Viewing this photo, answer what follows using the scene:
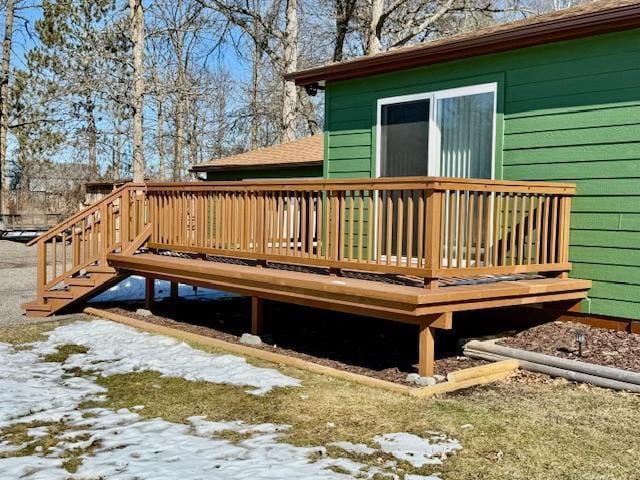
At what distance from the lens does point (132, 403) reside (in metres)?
5.07

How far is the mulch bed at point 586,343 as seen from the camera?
5.77 metres

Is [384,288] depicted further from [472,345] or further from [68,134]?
[68,134]

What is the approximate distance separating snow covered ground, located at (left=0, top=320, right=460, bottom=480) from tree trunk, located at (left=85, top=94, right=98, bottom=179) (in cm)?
1676

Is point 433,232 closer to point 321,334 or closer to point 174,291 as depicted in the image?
point 321,334

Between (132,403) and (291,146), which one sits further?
(291,146)

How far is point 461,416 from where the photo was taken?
4.68 m

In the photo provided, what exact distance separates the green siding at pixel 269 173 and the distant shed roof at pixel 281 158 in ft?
0.68

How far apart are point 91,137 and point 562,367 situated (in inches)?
861

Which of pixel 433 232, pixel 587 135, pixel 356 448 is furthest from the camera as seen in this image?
pixel 587 135

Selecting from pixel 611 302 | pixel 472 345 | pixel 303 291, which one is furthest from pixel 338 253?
pixel 611 302

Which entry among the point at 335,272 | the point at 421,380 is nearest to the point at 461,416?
the point at 421,380

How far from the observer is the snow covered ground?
11.9ft

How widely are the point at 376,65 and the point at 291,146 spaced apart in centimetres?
761

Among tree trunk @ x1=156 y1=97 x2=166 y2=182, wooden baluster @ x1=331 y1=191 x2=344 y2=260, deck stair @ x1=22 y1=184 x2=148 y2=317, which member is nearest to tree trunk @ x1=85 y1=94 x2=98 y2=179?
tree trunk @ x1=156 y1=97 x2=166 y2=182
